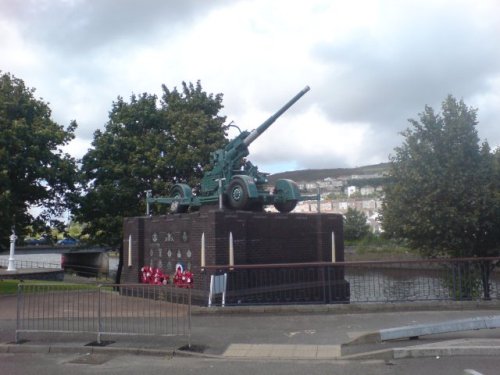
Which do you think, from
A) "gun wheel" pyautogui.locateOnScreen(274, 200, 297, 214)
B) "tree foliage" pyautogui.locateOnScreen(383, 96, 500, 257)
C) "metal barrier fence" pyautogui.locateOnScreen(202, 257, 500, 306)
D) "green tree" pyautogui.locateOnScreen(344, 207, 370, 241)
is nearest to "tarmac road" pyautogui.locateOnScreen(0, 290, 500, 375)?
"metal barrier fence" pyautogui.locateOnScreen(202, 257, 500, 306)

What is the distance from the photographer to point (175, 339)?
441 inches

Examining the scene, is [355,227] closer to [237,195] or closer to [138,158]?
[138,158]

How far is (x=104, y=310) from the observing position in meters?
13.2

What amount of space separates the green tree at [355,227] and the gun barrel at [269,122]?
4414cm

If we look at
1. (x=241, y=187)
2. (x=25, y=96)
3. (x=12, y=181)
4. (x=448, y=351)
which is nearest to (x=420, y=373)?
(x=448, y=351)

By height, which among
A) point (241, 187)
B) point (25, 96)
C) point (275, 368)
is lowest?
point (275, 368)

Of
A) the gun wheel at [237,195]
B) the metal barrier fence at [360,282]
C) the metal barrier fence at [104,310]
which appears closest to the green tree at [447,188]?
the metal barrier fence at [360,282]

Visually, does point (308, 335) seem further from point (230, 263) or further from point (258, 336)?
point (230, 263)

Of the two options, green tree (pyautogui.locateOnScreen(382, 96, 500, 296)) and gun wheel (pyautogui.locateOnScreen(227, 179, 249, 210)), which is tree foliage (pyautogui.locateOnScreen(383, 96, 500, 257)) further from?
gun wheel (pyautogui.locateOnScreen(227, 179, 249, 210))

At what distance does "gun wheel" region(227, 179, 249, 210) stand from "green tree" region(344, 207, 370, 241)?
45.5m

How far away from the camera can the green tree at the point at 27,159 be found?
20672mm

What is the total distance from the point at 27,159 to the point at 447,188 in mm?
13373

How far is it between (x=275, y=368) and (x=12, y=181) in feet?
49.7

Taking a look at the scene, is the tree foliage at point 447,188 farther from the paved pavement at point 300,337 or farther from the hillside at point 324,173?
the hillside at point 324,173
